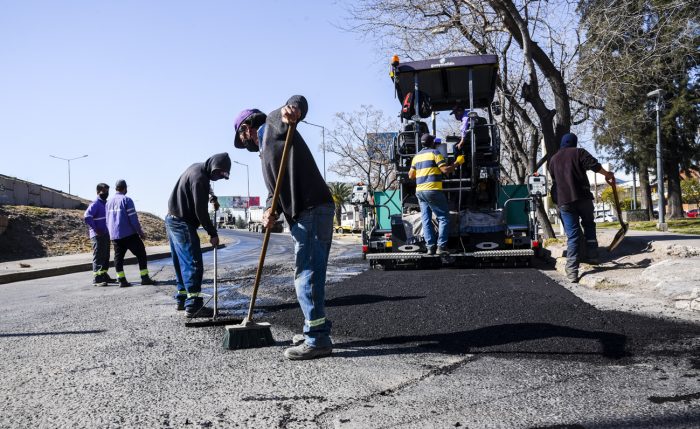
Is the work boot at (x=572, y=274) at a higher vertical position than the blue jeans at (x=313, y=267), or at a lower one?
lower

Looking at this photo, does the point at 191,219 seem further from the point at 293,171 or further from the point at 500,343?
the point at 500,343

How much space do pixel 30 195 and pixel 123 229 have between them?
1955 cm

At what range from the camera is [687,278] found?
545 cm

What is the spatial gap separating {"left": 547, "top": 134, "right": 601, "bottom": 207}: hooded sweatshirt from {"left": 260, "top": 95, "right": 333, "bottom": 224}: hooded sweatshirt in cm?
431

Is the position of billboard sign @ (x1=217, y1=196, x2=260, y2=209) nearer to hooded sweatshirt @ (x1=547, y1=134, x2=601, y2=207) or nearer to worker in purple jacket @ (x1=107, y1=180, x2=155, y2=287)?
worker in purple jacket @ (x1=107, y1=180, x2=155, y2=287)

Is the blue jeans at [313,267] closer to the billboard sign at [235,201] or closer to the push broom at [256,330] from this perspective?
the push broom at [256,330]

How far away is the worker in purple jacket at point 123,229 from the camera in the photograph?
8594 millimetres

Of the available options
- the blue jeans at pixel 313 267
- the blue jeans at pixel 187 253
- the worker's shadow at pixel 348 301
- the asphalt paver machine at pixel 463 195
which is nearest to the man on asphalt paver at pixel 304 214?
the blue jeans at pixel 313 267

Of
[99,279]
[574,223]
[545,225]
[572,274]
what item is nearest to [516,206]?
[574,223]

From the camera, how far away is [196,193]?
5562 millimetres

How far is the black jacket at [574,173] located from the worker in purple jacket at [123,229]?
236 inches

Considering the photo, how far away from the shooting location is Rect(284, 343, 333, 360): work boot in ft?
11.5

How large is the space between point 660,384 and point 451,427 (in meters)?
1.19

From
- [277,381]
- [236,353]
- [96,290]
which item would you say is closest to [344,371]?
[277,381]
